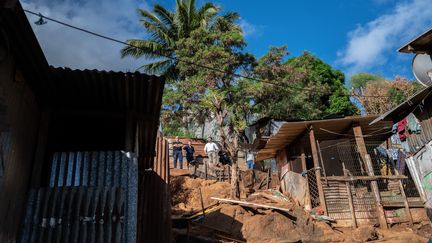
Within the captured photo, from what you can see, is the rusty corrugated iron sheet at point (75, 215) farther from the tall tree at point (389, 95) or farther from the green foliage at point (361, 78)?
the green foliage at point (361, 78)

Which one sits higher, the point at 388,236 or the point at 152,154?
the point at 152,154

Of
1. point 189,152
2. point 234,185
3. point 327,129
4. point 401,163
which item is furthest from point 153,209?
point 189,152

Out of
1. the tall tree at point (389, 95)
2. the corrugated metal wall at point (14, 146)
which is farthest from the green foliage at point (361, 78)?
the corrugated metal wall at point (14, 146)

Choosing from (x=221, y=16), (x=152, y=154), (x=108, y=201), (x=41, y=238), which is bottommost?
(x=41, y=238)

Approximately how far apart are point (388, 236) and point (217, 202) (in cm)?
647

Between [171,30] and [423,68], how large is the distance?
688 inches

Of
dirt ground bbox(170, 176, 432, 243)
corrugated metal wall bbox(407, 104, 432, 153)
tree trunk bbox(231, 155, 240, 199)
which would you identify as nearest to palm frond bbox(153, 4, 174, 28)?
tree trunk bbox(231, 155, 240, 199)

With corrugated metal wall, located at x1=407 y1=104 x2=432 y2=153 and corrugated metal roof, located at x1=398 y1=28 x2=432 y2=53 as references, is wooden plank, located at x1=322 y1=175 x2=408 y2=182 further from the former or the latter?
corrugated metal roof, located at x1=398 y1=28 x2=432 y2=53

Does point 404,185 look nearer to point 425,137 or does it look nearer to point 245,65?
point 425,137

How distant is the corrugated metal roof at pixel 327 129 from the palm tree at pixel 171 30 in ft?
35.0

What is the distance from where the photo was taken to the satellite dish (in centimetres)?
1153

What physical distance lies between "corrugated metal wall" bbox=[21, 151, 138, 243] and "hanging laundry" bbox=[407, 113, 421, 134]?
35.8ft

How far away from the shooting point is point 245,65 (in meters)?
21.9

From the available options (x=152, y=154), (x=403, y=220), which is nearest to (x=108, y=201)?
(x=152, y=154)
